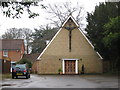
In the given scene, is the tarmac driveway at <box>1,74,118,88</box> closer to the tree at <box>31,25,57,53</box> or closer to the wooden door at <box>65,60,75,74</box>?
the wooden door at <box>65,60,75,74</box>

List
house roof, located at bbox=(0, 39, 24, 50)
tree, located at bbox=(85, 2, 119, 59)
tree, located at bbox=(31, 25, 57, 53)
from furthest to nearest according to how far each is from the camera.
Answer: tree, located at bbox=(31, 25, 57, 53) → house roof, located at bbox=(0, 39, 24, 50) → tree, located at bbox=(85, 2, 119, 59)

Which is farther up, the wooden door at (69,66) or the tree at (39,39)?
the tree at (39,39)

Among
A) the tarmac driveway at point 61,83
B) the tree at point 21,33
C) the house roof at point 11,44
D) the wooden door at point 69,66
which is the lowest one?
the tarmac driveway at point 61,83

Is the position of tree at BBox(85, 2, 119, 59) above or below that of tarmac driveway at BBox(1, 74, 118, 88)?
above

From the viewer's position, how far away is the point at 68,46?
4466cm

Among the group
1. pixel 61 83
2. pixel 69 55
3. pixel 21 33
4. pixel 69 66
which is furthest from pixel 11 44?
pixel 61 83

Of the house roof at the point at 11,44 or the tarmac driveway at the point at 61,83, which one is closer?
the tarmac driveway at the point at 61,83

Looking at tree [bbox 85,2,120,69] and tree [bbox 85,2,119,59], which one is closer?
tree [bbox 85,2,120,69]

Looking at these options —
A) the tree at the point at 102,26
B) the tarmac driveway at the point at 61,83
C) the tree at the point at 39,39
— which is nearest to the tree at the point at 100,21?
the tree at the point at 102,26

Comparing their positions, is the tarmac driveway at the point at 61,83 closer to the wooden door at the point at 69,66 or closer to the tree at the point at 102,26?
the tree at the point at 102,26

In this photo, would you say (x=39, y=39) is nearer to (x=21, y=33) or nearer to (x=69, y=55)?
(x=21, y=33)

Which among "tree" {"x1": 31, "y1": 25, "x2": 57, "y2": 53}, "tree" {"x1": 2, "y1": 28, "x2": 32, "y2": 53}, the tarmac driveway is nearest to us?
the tarmac driveway

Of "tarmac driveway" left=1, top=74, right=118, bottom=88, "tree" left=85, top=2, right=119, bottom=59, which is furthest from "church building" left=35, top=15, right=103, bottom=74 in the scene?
"tarmac driveway" left=1, top=74, right=118, bottom=88

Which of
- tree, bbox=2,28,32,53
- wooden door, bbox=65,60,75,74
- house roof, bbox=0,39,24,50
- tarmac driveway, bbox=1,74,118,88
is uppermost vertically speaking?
tree, bbox=2,28,32,53
